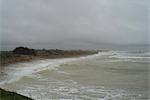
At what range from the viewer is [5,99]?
321 inches

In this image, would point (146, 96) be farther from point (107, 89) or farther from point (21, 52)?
point (21, 52)

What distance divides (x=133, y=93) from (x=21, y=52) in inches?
1393

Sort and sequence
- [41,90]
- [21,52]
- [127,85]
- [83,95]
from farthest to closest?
[21,52] < [127,85] < [41,90] < [83,95]

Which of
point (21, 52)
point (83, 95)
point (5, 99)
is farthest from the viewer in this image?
point (21, 52)

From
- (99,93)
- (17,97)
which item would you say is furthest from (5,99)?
(99,93)

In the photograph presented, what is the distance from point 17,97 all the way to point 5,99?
1.58ft

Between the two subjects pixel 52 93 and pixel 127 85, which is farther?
pixel 127 85

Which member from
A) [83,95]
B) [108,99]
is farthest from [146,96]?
[83,95]

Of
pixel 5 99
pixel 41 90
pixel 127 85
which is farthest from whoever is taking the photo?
pixel 127 85

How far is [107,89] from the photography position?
41.3 feet

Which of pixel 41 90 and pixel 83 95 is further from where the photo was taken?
pixel 41 90

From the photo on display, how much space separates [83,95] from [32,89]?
262 cm

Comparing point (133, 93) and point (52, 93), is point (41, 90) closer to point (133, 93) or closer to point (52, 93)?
point (52, 93)

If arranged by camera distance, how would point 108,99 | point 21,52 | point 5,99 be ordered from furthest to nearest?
point 21,52 → point 108,99 → point 5,99
